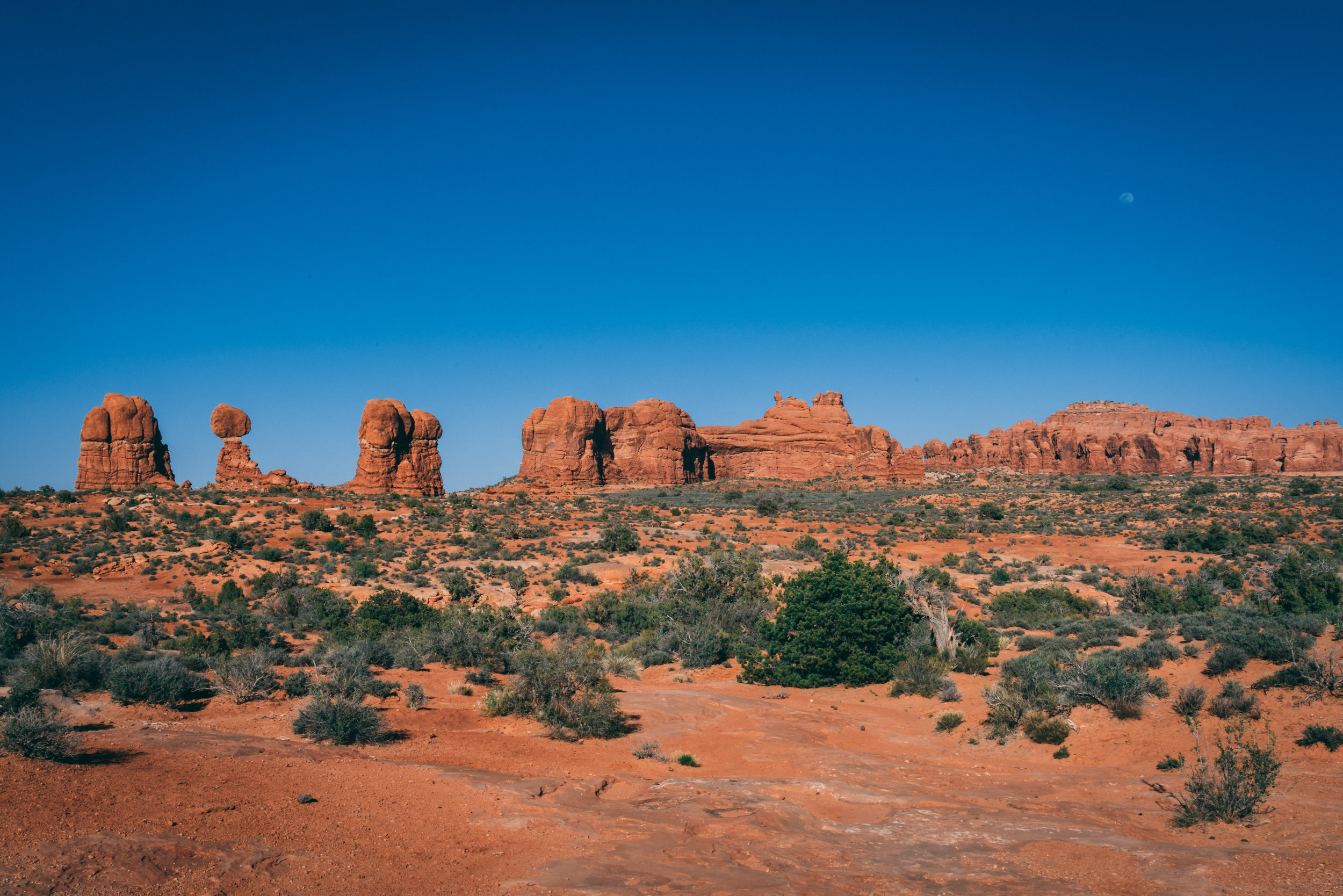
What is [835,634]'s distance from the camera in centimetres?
1989

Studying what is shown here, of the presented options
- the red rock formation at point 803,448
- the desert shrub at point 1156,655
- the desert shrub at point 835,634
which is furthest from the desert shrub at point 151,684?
the red rock formation at point 803,448

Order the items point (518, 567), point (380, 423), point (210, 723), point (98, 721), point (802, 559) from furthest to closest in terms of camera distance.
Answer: point (380, 423)
point (802, 559)
point (518, 567)
point (210, 723)
point (98, 721)

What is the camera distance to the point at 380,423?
57.8 metres

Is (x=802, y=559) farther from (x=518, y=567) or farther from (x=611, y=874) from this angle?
(x=611, y=874)

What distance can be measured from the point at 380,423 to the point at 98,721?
49473 millimetres

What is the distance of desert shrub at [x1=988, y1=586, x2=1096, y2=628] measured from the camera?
79.4 feet

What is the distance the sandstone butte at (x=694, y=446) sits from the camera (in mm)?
73875

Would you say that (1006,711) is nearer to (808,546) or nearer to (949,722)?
(949,722)

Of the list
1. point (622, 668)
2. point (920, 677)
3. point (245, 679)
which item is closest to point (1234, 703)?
point (920, 677)

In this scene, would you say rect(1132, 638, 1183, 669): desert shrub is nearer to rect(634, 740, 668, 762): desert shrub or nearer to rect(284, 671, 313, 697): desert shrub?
rect(634, 740, 668, 762): desert shrub

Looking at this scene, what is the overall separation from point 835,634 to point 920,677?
2.64 metres

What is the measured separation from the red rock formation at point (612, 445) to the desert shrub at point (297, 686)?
57.6 meters

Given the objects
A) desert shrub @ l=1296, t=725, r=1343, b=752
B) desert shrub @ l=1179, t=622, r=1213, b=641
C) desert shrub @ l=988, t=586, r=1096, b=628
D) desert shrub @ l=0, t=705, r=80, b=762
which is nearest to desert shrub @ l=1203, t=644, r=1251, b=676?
desert shrub @ l=1179, t=622, r=1213, b=641

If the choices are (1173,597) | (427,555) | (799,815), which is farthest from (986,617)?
(427,555)
